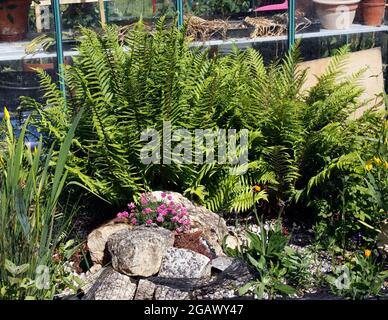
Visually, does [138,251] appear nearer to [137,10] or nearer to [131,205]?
[131,205]

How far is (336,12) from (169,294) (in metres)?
4.40

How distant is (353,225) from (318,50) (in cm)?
295

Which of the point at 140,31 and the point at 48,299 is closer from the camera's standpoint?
the point at 48,299

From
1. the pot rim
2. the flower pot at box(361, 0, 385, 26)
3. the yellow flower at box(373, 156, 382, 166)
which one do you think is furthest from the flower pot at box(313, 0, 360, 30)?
the yellow flower at box(373, 156, 382, 166)

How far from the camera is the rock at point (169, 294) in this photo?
14.6 ft

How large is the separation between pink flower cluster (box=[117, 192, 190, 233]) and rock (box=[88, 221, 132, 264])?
0.09 meters

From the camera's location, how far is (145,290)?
14.9 feet

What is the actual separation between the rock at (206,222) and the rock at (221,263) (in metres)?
0.20

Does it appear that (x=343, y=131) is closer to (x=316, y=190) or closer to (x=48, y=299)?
(x=316, y=190)

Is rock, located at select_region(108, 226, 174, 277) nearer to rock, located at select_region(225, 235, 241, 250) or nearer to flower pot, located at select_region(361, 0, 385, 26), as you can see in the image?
rock, located at select_region(225, 235, 241, 250)

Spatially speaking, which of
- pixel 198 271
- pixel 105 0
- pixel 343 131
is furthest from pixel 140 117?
pixel 105 0

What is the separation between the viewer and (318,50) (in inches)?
308

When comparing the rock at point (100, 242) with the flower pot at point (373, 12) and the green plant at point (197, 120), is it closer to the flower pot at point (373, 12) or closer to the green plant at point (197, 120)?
the green plant at point (197, 120)

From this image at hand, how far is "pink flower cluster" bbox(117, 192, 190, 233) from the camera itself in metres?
5.04
